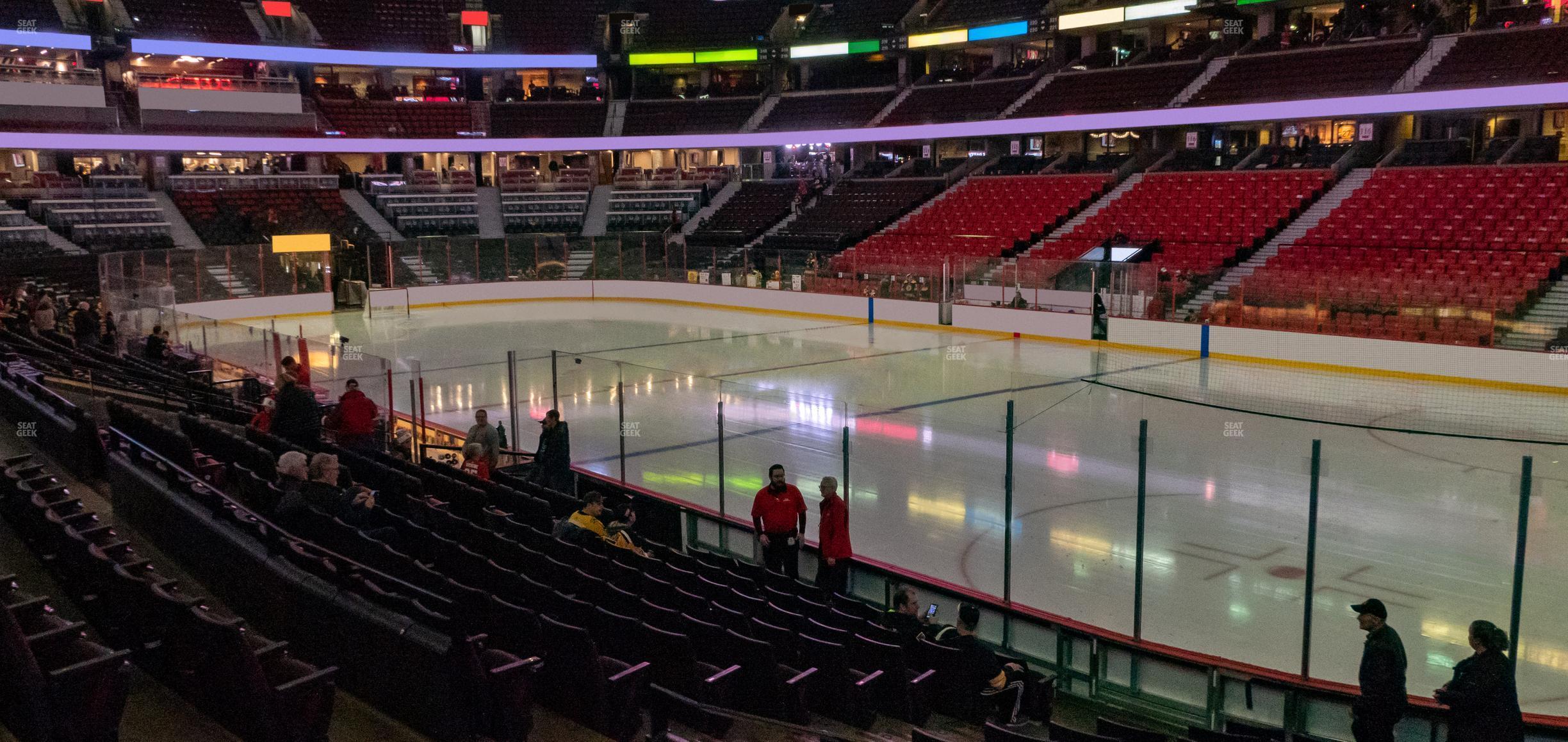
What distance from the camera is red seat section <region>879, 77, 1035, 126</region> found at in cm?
3838

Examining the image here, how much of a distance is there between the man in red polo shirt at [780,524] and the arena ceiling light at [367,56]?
124 ft

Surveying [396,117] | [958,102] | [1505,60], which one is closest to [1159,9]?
[958,102]

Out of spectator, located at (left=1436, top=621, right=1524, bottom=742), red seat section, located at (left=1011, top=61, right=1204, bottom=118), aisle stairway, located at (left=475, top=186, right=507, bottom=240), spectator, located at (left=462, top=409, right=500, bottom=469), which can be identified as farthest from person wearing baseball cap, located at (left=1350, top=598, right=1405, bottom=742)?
aisle stairway, located at (left=475, top=186, right=507, bottom=240)

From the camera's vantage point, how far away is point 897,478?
484 inches

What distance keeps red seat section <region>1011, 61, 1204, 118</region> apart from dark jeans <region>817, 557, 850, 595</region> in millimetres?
28021

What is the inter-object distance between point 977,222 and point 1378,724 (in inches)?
1122

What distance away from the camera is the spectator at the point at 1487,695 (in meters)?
5.40

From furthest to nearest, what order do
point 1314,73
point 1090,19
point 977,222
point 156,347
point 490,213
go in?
point 490,213 < point 1090,19 < point 977,222 < point 1314,73 < point 156,347

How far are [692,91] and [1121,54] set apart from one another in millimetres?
18460

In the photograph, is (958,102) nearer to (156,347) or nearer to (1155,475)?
(1155,475)

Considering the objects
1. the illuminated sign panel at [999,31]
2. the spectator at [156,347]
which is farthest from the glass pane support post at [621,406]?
the illuminated sign panel at [999,31]

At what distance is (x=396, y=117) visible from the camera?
44688 millimetres

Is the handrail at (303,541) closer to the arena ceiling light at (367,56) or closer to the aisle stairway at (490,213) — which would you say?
the aisle stairway at (490,213)

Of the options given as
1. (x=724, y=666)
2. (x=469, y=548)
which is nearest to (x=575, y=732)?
(x=724, y=666)
